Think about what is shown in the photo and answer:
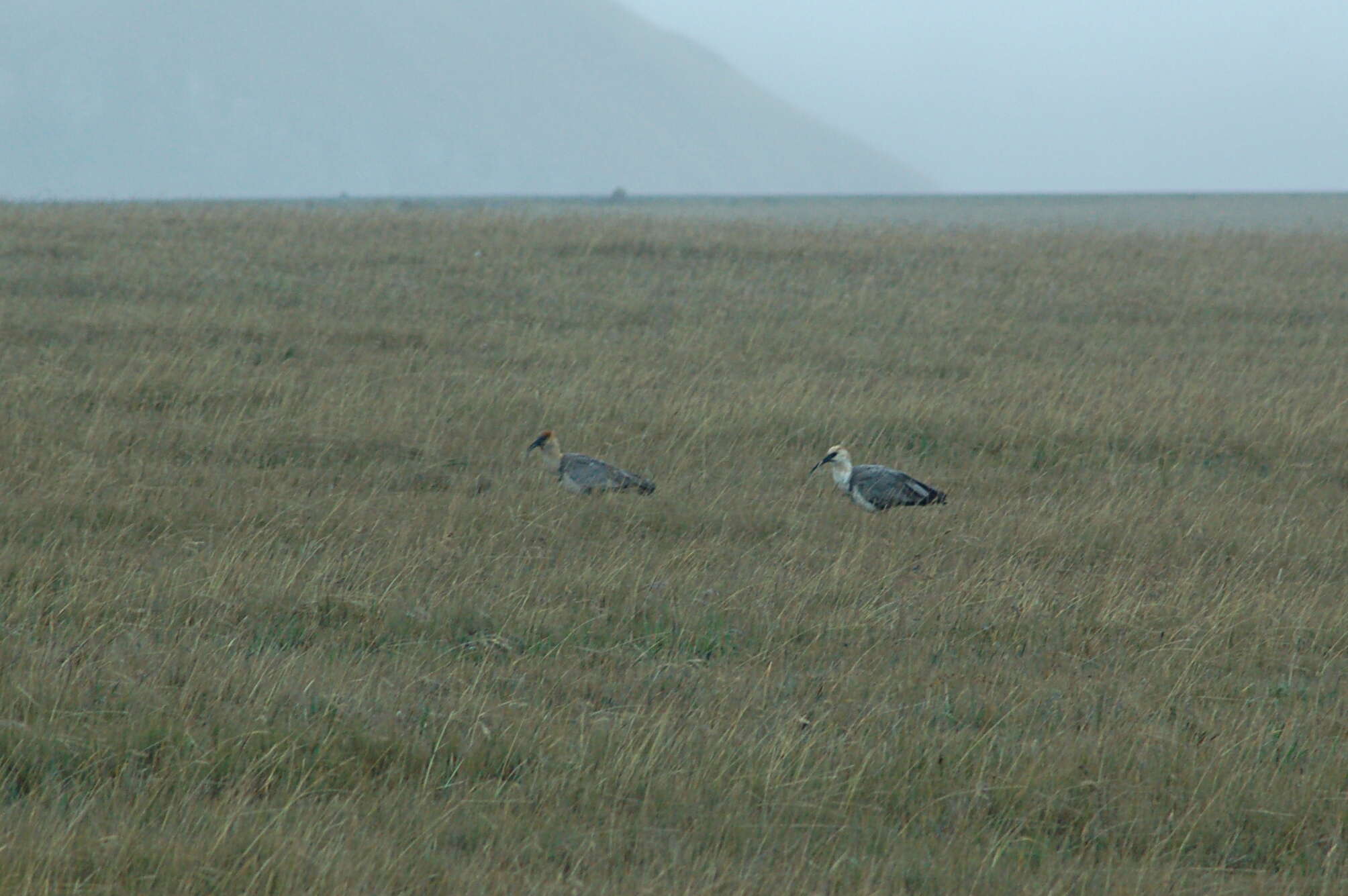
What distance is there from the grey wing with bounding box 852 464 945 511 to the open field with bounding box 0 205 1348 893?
12 centimetres

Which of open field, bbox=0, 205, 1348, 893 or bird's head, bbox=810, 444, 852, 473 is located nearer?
open field, bbox=0, 205, 1348, 893

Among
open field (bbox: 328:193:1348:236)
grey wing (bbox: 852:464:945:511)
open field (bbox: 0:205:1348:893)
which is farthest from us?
open field (bbox: 328:193:1348:236)

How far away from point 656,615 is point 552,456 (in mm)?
3336

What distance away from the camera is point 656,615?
20.0ft

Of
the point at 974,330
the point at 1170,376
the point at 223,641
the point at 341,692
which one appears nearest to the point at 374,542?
the point at 223,641

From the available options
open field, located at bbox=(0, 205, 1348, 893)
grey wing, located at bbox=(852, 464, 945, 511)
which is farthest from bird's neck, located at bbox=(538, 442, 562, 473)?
grey wing, located at bbox=(852, 464, 945, 511)

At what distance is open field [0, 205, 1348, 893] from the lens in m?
4.03

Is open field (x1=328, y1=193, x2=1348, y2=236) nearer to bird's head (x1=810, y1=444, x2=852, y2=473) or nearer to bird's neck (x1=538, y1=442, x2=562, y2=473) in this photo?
bird's neck (x1=538, y1=442, x2=562, y2=473)

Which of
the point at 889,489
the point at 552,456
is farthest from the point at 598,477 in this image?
the point at 889,489

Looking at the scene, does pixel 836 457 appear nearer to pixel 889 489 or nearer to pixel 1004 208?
pixel 889 489

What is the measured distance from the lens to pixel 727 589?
257 inches

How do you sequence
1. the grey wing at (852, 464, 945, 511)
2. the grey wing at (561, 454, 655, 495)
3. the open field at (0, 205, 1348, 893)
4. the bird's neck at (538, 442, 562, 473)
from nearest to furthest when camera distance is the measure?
the open field at (0, 205, 1348, 893) < the grey wing at (852, 464, 945, 511) < the grey wing at (561, 454, 655, 495) < the bird's neck at (538, 442, 562, 473)

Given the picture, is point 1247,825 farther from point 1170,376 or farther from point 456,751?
point 1170,376

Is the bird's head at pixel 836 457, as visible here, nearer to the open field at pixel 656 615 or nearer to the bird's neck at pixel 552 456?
the open field at pixel 656 615
